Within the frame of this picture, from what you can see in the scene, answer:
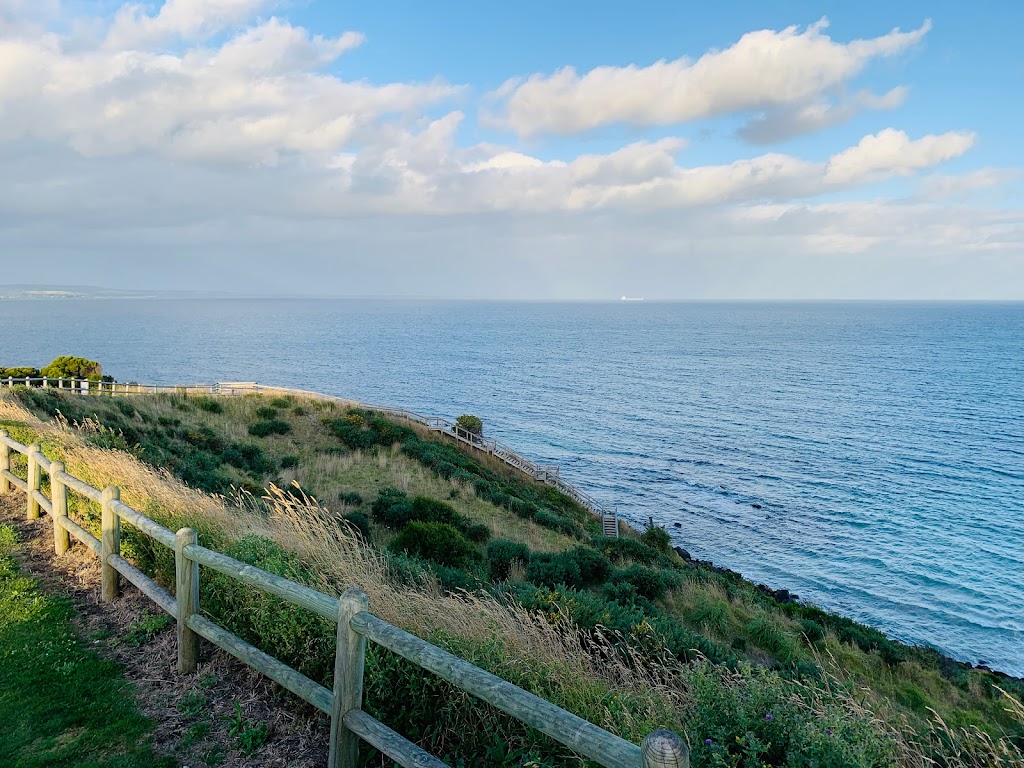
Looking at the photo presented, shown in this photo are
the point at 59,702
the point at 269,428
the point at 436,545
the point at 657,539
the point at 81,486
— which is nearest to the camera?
the point at 59,702

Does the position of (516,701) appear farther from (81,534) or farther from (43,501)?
(43,501)

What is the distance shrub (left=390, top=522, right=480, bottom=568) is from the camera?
15922 mm

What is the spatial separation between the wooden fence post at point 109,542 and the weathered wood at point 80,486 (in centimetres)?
13

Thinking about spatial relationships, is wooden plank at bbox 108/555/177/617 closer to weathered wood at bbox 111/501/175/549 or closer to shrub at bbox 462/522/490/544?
weathered wood at bbox 111/501/175/549

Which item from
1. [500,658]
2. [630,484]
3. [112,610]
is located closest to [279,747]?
[500,658]

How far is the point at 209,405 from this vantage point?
3322 centimetres

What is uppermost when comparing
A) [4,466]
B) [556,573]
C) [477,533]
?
[4,466]

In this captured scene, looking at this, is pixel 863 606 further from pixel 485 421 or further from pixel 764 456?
pixel 485 421

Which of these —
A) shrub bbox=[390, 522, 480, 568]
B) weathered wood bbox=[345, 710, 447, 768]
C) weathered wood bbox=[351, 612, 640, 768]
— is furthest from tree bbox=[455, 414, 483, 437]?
weathered wood bbox=[351, 612, 640, 768]

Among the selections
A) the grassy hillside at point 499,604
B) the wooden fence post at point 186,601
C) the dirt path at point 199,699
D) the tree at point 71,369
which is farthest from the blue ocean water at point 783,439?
the tree at point 71,369

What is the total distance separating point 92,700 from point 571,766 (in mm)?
3857

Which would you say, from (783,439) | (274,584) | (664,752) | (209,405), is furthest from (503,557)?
(783,439)

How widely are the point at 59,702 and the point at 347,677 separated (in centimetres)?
276

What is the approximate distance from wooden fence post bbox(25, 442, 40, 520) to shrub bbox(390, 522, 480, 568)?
775cm
